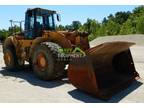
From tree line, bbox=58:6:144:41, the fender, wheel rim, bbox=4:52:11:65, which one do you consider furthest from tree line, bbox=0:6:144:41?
the fender

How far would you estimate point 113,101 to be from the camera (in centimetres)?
609

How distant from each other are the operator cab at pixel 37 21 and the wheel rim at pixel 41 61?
148 cm

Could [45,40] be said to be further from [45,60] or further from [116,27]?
[116,27]

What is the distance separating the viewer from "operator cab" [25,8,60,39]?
9.73 m

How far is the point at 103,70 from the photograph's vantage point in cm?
759

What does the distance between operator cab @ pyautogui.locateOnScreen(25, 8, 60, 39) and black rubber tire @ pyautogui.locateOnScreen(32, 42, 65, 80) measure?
1450 mm

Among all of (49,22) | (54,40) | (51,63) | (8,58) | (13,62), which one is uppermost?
(49,22)

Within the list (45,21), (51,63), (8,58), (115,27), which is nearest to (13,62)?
(8,58)

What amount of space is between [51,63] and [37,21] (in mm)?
2327

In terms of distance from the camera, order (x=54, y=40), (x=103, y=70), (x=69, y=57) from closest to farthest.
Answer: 1. (x=103, y=70)
2. (x=69, y=57)
3. (x=54, y=40)

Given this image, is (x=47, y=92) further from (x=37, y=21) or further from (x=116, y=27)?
(x=116, y=27)

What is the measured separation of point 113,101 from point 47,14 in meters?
4.77

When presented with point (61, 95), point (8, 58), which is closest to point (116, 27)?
point (8, 58)

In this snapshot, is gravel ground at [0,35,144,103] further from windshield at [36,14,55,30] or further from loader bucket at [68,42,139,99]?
windshield at [36,14,55,30]
